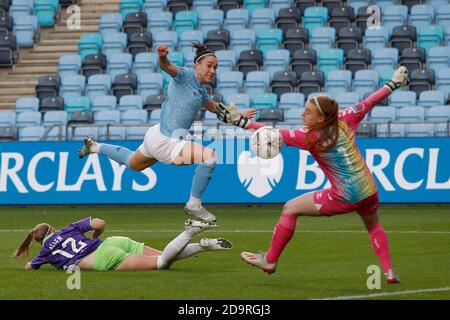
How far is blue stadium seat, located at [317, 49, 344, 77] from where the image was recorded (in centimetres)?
2906

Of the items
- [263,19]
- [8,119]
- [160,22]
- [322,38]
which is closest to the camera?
[8,119]

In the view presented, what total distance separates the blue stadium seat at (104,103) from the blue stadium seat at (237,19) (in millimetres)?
4320

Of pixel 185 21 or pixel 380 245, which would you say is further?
pixel 185 21

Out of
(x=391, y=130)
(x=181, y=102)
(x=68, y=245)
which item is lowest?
(x=68, y=245)

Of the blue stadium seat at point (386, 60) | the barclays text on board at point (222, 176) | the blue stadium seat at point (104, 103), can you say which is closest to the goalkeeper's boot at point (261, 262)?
the barclays text on board at point (222, 176)

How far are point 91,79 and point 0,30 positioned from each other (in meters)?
4.57

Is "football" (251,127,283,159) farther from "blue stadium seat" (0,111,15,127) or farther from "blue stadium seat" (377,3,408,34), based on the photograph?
"blue stadium seat" (377,3,408,34)

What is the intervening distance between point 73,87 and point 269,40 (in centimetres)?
520

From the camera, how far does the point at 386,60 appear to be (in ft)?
93.9

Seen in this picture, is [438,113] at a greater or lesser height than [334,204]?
greater

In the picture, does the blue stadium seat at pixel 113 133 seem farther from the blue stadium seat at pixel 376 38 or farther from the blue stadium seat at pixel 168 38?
the blue stadium seat at pixel 376 38

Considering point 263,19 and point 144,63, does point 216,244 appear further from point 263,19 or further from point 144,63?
point 263,19

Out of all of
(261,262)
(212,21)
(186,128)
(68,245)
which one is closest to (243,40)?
(212,21)
